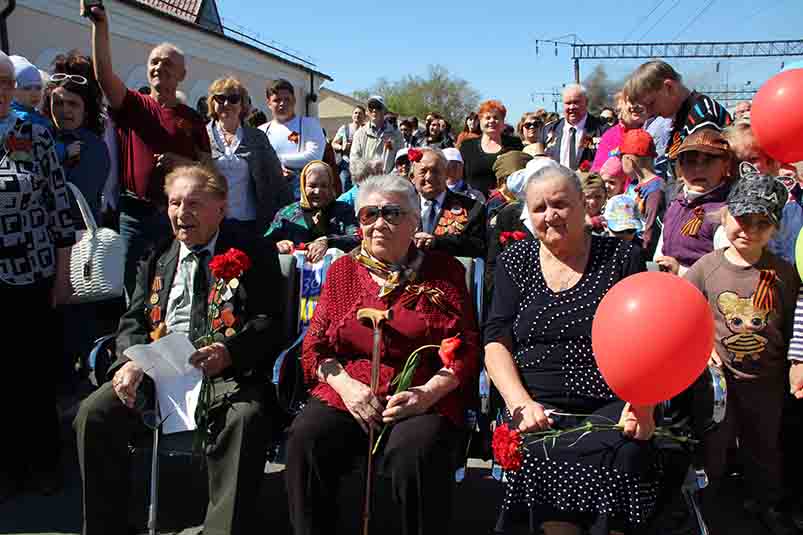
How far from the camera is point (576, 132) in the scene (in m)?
6.88

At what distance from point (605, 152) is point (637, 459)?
360 centimetres

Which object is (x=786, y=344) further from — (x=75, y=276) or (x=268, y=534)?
(x=75, y=276)

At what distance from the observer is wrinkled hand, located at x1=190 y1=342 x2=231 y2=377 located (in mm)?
3072

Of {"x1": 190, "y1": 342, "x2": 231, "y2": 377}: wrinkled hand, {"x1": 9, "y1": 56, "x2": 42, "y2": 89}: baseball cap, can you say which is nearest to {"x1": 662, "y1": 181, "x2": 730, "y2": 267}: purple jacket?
{"x1": 190, "y1": 342, "x2": 231, "y2": 377}: wrinkled hand

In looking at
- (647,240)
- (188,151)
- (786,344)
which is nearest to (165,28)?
(188,151)

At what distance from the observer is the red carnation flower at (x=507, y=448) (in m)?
2.63

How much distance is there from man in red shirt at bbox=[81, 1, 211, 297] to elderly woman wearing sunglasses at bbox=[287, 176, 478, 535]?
1.67 metres

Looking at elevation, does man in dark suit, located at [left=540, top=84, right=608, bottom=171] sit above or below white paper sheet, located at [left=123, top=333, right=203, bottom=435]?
above

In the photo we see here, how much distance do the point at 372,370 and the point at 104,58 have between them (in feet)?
8.31

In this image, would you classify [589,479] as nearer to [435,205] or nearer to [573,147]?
[435,205]

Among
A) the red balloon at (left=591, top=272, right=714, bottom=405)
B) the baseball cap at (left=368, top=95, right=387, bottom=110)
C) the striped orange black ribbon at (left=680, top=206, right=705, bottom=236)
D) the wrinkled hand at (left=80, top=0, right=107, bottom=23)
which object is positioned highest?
the baseball cap at (left=368, top=95, right=387, bottom=110)

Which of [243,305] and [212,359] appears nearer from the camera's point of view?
[212,359]

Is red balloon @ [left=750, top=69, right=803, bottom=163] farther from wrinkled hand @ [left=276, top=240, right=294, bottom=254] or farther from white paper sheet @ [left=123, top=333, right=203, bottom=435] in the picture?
white paper sheet @ [left=123, top=333, right=203, bottom=435]

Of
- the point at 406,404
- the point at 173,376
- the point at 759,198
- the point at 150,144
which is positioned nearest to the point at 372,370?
the point at 406,404
